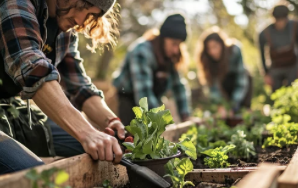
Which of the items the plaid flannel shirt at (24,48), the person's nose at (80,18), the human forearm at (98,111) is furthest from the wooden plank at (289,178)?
the person's nose at (80,18)

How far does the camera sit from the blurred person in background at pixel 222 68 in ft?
24.1

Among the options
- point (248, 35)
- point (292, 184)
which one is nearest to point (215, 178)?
point (292, 184)

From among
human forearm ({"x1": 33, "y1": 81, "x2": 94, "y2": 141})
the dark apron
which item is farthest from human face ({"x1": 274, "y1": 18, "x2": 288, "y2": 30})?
human forearm ({"x1": 33, "y1": 81, "x2": 94, "y2": 141})

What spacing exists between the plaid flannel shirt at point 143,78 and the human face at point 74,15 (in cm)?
281

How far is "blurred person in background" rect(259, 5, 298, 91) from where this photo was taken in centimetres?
786

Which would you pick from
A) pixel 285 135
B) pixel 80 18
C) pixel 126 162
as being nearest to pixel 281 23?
pixel 285 135

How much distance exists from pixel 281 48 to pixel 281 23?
49cm

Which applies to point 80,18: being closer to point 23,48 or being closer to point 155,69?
point 23,48

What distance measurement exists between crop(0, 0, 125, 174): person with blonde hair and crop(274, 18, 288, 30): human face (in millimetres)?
5180

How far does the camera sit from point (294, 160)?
7.29 ft

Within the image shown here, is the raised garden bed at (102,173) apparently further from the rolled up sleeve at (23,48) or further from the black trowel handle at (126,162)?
the rolled up sleeve at (23,48)

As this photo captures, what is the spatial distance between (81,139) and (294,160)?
1.10 meters

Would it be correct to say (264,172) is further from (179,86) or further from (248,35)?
(248,35)

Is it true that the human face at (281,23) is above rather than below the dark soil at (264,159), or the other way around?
above
